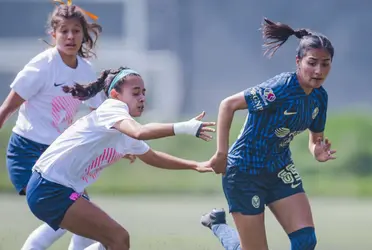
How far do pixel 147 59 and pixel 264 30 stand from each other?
7844 millimetres

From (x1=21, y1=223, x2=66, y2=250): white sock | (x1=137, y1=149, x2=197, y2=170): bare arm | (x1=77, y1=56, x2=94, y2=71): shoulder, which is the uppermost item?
(x1=77, y1=56, x2=94, y2=71): shoulder

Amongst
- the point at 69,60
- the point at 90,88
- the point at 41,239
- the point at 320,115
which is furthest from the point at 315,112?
the point at 41,239

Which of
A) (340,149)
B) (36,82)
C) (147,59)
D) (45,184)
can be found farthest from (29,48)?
(45,184)

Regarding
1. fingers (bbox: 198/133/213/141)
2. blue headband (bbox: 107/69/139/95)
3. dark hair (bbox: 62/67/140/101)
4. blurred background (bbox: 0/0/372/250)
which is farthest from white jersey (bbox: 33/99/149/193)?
blurred background (bbox: 0/0/372/250)

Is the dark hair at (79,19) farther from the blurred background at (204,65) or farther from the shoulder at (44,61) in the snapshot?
the blurred background at (204,65)

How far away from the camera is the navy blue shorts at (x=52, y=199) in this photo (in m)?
6.04

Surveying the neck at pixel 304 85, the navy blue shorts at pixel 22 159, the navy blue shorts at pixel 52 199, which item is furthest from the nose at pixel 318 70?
the navy blue shorts at pixel 22 159

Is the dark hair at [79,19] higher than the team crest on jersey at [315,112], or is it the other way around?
the dark hair at [79,19]

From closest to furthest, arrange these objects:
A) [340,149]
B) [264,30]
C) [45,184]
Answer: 1. [45,184]
2. [264,30]
3. [340,149]

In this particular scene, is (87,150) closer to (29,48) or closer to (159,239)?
(159,239)

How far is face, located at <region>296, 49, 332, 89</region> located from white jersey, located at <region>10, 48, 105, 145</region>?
4.84 feet

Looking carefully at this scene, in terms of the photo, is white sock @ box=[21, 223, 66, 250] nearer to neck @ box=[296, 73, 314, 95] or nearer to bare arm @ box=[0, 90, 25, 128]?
bare arm @ box=[0, 90, 25, 128]

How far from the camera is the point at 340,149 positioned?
1375cm

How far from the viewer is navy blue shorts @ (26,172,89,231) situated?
19.8ft
